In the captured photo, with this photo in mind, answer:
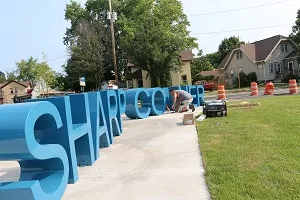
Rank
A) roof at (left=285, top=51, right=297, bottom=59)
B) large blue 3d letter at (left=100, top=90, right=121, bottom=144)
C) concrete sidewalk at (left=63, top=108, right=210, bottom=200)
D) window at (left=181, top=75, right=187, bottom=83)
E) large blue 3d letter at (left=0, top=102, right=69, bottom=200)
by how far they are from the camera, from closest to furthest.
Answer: large blue 3d letter at (left=0, top=102, right=69, bottom=200) < concrete sidewalk at (left=63, top=108, right=210, bottom=200) < large blue 3d letter at (left=100, top=90, right=121, bottom=144) < roof at (left=285, top=51, right=297, bottom=59) < window at (left=181, top=75, right=187, bottom=83)

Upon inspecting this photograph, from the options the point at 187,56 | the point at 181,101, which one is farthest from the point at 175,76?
the point at 181,101

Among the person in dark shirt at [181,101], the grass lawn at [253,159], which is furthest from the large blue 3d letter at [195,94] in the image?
the grass lawn at [253,159]

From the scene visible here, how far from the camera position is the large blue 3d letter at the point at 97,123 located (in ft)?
26.6

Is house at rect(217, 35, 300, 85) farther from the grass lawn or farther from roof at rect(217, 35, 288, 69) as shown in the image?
the grass lawn

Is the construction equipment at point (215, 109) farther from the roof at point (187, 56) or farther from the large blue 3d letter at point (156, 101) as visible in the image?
the roof at point (187, 56)

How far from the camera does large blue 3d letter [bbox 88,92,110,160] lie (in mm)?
8104

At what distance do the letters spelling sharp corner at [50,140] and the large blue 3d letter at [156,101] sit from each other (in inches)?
262

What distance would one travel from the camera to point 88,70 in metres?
56.3

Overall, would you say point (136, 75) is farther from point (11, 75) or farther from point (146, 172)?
point (11, 75)

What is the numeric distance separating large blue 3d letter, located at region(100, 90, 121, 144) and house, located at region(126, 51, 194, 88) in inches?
1674

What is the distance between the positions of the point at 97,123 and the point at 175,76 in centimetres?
4791

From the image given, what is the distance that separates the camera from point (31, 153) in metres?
4.67

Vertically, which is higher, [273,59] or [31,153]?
[273,59]

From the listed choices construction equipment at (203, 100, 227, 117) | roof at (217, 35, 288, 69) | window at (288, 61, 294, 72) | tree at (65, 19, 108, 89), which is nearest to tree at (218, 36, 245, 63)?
roof at (217, 35, 288, 69)
